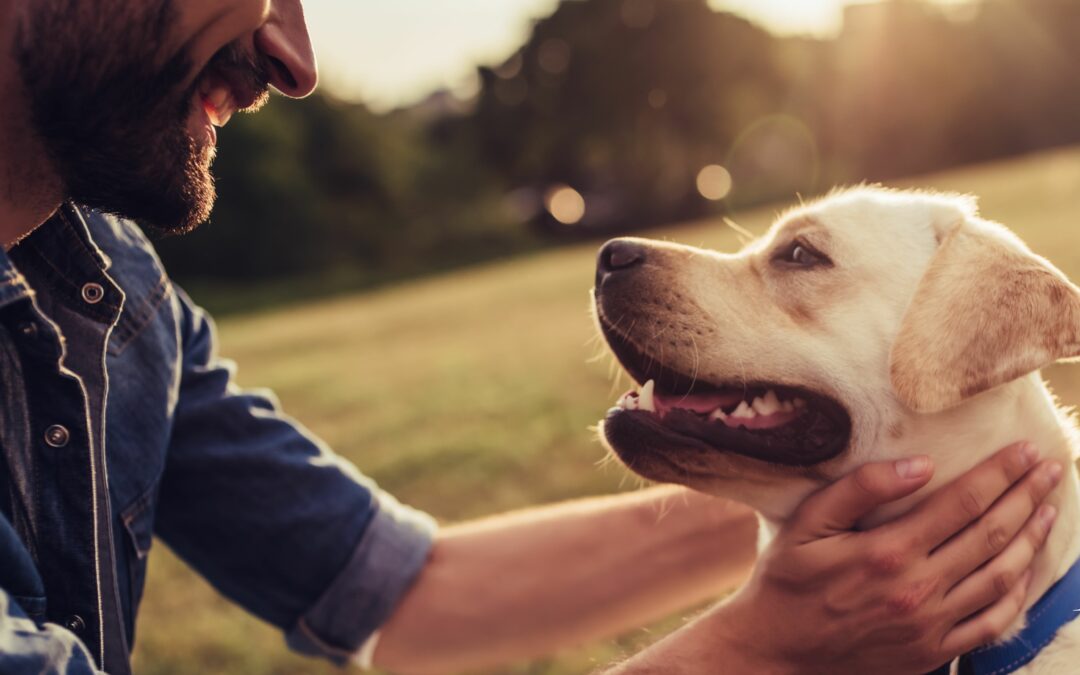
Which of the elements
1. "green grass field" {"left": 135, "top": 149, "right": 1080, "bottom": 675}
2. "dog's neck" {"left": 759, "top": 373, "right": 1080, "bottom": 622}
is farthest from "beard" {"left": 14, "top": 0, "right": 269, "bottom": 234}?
"dog's neck" {"left": 759, "top": 373, "right": 1080, "bottom": 622}

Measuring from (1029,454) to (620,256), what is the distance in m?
1.15

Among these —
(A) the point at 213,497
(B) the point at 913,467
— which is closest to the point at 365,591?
(A) the point at 213,497

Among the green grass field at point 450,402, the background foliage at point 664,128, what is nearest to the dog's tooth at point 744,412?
the green grass field at point 450,402

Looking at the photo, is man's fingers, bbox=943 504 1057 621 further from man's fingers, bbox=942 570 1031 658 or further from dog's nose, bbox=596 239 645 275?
dog's nose, bbox=596 239 645 275

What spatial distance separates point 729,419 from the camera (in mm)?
2648

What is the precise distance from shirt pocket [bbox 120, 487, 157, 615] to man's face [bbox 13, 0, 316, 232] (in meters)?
0.72

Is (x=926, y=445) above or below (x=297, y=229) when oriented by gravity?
above

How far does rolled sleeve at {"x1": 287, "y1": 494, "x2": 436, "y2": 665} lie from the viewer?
9.56 ft

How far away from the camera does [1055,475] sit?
7.89 ft

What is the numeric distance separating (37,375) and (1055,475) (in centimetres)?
236

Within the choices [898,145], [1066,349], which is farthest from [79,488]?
[898,145]

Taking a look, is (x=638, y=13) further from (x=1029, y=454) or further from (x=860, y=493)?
(x=860, y=493)

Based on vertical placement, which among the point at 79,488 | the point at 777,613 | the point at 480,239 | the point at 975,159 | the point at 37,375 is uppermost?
the point at 37,375

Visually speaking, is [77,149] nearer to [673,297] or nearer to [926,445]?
[673,297]
